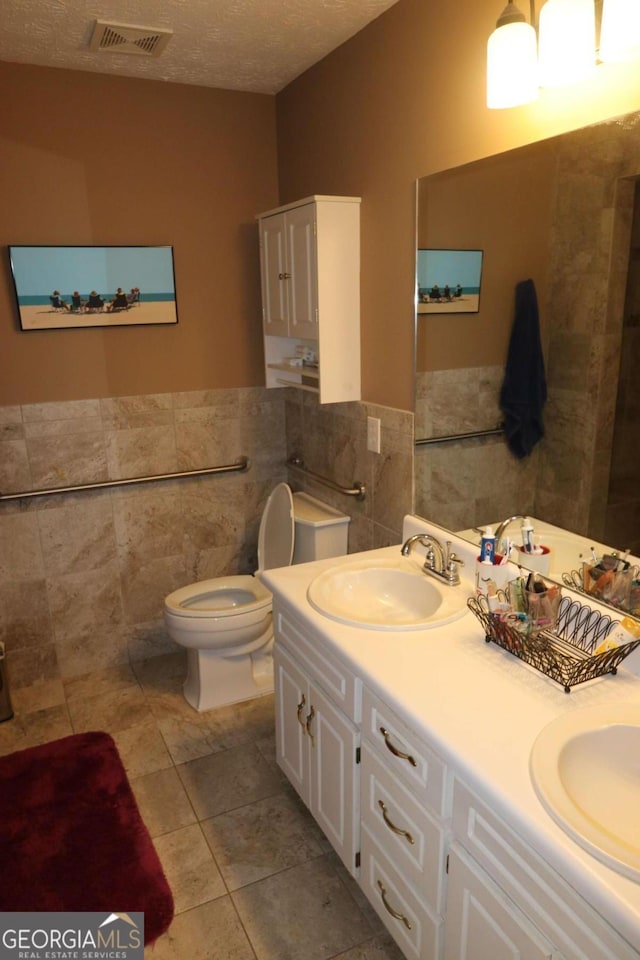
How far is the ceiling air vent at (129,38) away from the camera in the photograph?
2.20 meters

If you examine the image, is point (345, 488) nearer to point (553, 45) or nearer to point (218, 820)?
point (218, 820)

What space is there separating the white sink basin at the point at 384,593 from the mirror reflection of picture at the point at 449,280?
81 cm

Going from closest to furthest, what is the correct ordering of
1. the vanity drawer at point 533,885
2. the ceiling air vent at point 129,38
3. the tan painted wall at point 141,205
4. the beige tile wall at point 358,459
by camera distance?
the vanity drawer at point 533,885
the ceiling air vent at point 129,38
the beige tile wall at point 358,459
the tan painted wall at point 141,205

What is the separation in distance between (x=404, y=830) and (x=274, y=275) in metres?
2.09

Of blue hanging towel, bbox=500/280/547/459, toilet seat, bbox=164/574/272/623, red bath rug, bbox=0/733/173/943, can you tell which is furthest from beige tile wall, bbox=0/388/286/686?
blue hanging towel, bbox=500/280/547/459

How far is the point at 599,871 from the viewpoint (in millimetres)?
949

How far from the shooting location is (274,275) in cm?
275

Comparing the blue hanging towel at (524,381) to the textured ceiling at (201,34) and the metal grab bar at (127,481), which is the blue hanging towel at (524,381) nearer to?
the textured ceiling at (201,34)

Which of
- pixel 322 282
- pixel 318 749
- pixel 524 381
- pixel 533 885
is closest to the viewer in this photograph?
pixel 533 885

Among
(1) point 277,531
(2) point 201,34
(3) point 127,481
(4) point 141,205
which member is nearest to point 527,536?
(1) point 277,531

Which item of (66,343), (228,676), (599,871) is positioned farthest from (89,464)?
(599,871)

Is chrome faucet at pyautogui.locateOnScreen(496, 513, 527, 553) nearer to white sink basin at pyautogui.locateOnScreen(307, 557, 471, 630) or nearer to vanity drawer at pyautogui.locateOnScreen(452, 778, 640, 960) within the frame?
white sink basin at pyautogui.locateOnScreen(307, 557, 471, 630)

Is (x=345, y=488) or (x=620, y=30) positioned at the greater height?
(x=620, y=30)

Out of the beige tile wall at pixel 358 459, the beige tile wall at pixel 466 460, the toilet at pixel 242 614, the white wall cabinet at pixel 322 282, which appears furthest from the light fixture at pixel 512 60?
the toilet at pixel 242 614
